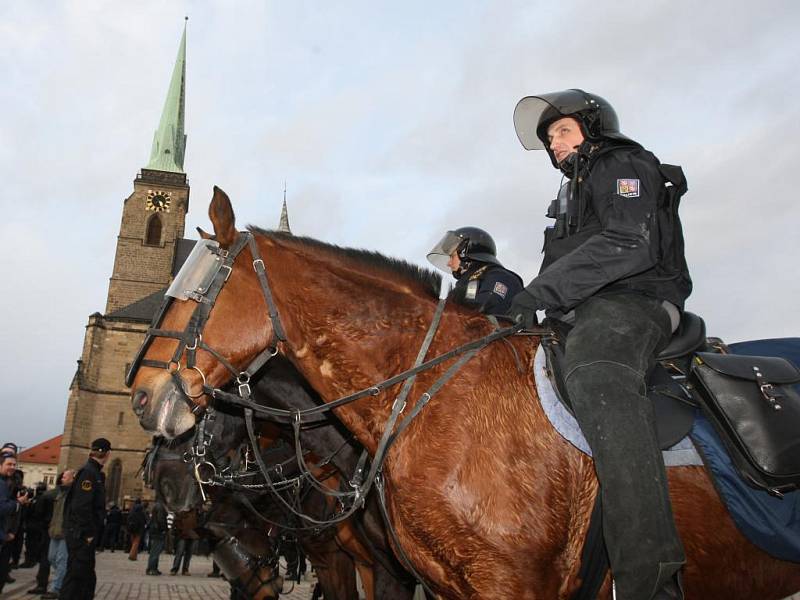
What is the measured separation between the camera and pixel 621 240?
10.1 feet

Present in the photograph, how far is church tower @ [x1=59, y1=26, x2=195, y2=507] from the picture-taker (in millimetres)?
53469

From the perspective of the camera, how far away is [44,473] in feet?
317

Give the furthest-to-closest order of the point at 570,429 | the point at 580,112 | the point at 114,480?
the point at 114,480
the point at 580,112
the point at 570,429

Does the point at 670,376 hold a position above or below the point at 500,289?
below

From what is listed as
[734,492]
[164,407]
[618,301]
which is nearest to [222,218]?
[164,407]

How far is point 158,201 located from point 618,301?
65.2 metres

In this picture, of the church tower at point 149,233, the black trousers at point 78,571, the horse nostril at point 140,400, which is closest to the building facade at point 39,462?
the church tower at point 149,233

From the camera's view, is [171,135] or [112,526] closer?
[112,526]

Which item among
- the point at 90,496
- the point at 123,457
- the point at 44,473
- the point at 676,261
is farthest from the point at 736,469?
the point at 44,473

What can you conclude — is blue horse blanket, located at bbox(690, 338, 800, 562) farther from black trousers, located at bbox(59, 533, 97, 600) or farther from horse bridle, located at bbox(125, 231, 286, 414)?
black trousers, located at bbox(59, 533, 97, 600)

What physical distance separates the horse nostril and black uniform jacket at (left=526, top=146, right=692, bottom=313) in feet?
6.38

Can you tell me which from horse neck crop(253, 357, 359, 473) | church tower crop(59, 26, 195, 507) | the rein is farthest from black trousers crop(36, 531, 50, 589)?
church tower crop(59, 26, 195, 507)

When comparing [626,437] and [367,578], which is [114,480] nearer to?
[367,578]

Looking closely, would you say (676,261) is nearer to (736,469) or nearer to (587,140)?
(587,140)
